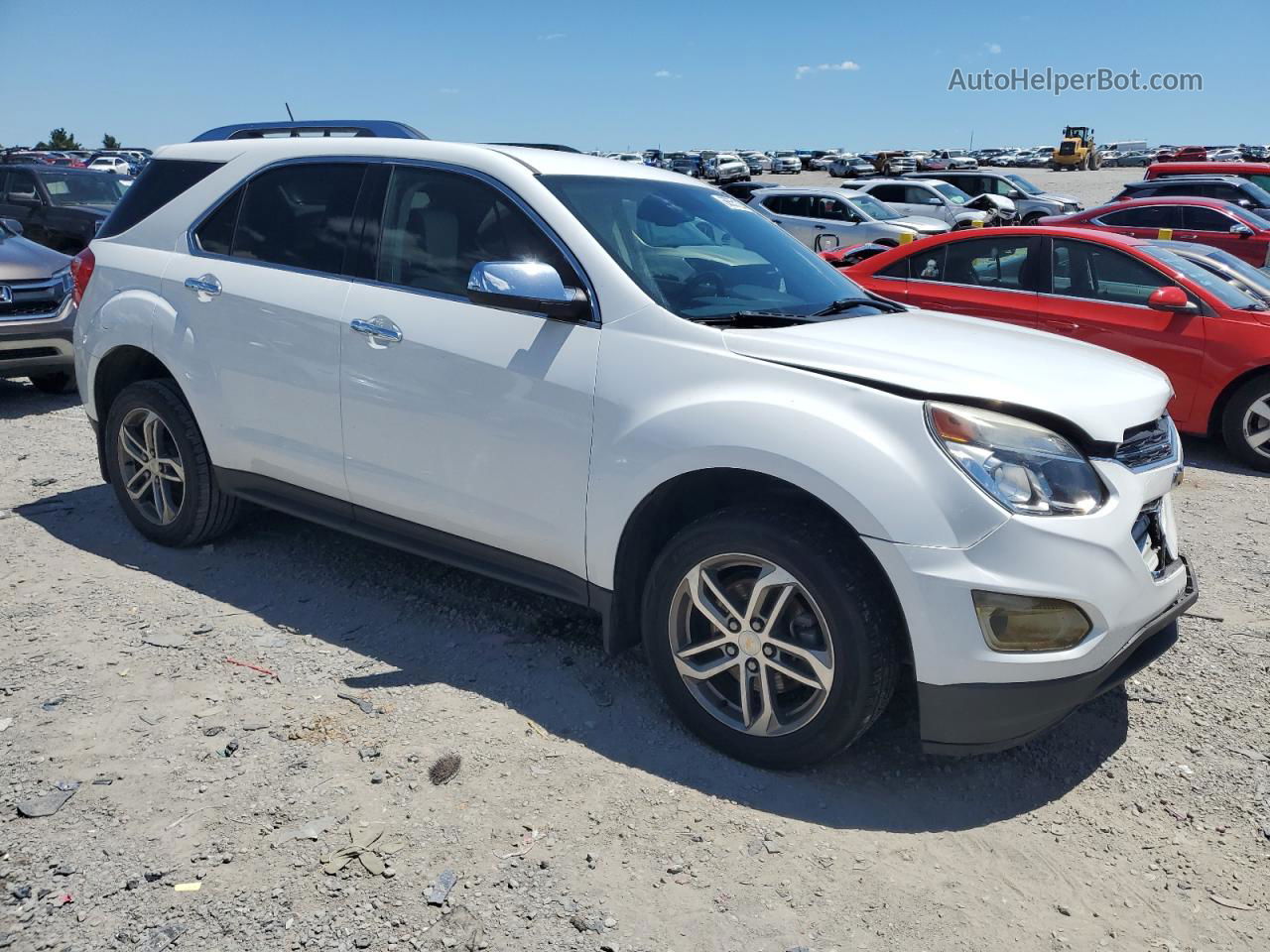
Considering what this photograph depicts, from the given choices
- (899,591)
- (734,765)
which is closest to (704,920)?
(734,765)

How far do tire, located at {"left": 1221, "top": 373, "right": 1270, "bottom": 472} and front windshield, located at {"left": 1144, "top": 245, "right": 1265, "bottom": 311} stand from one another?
0.58 meters

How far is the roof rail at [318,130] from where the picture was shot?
4566 mm

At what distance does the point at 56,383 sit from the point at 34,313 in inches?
37.1

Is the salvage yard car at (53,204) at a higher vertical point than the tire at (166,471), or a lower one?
higher

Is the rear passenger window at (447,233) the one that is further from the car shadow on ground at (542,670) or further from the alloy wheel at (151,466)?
the alloy wheel at (151,466)

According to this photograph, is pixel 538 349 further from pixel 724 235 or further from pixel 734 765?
pixel 734 765

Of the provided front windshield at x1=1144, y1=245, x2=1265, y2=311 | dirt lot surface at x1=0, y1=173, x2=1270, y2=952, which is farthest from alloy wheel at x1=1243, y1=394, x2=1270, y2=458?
dirt lot surface at x1=0, y1=173, x2=1270, y2=952

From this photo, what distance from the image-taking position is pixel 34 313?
7.99 metres

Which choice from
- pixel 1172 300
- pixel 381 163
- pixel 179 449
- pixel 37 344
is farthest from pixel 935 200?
pixel 179 449

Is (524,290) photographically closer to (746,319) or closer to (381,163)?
(746,319)

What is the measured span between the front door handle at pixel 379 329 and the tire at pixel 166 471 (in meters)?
1.25

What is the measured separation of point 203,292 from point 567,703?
2.39m

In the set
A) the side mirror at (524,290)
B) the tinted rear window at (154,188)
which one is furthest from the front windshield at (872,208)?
the side mirror at (524,290)

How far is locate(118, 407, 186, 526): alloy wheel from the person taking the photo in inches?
188
